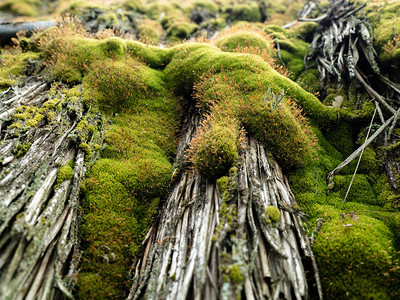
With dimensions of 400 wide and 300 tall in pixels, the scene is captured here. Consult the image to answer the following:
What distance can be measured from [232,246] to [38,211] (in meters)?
4.48

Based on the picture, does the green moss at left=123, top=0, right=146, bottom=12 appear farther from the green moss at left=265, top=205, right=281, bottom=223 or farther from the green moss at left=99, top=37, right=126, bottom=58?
the green moss at left=265, top=205, right=281, bottom=223

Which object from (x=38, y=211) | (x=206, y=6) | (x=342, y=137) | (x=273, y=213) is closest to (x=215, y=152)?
(x=273, y=213)

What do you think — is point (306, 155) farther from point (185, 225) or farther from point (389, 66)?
point (389, 66)

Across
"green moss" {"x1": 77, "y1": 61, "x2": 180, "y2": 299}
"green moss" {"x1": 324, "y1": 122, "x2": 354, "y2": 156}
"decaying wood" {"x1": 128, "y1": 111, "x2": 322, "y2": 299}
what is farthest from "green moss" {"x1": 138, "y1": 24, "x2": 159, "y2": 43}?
"decaying wood" {"x1": 128, "y1": 111, "x2": 322, "y2": 299}

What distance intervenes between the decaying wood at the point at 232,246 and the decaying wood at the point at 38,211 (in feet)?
6.26

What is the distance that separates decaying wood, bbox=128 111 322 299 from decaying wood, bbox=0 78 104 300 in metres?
1.91

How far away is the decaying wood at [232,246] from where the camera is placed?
4.26 metres

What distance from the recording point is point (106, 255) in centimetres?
543

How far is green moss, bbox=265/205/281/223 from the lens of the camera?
16.9 feet

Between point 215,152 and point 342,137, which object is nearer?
point 215,152

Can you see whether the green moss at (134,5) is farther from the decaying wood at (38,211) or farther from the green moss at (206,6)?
the decaying wood at (38,211)

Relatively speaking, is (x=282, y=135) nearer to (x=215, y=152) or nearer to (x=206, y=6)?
(x=215, y=152)

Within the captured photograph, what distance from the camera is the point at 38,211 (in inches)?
188

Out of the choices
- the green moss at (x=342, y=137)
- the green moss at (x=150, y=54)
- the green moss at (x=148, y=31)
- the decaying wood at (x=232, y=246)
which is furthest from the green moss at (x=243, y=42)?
the green moss at (x=148, y=31)
